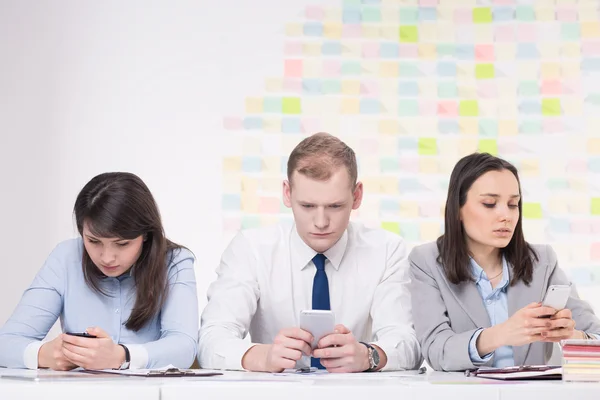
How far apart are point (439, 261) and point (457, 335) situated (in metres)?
0.31

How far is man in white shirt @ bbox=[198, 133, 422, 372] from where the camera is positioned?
8.25ft

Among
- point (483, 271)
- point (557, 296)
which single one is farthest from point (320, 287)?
point (557, 296)

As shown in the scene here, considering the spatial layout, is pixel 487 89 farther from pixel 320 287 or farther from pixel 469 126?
pixel 320 287

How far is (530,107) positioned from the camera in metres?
4.07

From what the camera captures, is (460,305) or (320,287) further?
(320,287)

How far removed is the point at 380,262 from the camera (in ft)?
9.14

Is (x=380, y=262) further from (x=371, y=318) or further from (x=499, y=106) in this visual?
(x=499, y=106)

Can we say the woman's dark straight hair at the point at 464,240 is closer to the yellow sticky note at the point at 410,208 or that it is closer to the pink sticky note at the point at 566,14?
the yellow sticky note at the point at 410,208

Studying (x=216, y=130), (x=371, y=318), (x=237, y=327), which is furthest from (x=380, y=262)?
(x=216, y=130)

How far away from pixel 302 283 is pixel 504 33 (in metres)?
2.09

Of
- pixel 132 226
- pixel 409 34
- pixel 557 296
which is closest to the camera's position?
pixel 557 296

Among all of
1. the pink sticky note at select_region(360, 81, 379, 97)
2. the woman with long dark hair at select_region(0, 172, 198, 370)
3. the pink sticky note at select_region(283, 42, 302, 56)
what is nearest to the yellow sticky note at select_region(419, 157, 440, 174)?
the pink sticky note at select_region(360, 81, 379, 97)

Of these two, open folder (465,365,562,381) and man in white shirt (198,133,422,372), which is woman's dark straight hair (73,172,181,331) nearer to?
man in white shirt (198,133,422,372)

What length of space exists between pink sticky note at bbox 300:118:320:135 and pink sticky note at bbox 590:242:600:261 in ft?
5.10
